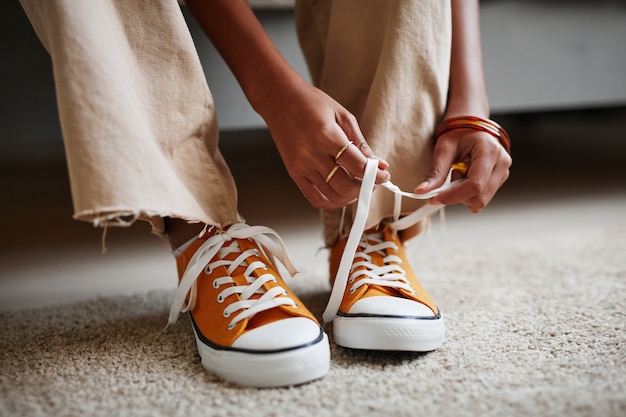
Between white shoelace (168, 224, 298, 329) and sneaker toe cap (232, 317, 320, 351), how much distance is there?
24 mm

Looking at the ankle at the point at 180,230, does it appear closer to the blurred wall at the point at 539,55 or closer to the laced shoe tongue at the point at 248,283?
the laced shoe tongue at the point at 248,283

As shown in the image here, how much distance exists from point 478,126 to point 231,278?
314mm

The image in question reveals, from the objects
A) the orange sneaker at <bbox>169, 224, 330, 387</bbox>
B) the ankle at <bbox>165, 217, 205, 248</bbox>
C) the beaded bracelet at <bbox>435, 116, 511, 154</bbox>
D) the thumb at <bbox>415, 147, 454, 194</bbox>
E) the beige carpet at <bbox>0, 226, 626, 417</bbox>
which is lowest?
the beige carpet at <bbox>0, 226, 626, 417</bbox>

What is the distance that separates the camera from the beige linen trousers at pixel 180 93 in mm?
463

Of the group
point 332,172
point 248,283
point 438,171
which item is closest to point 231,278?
point 248,283

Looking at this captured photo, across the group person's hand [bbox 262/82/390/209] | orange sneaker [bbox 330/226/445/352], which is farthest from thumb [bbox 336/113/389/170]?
orange sneaker [bbox 330/226/445/352]

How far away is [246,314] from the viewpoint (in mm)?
493

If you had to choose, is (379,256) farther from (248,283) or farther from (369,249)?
(248,283)

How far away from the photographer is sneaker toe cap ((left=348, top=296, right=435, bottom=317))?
521 mm

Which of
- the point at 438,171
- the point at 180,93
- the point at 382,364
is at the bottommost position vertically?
the point at 382,364

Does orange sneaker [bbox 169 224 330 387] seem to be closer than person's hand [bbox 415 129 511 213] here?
Yes

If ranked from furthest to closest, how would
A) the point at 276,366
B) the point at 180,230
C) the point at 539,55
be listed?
the point at 539,55, the point at 180,230, the point at 276,366

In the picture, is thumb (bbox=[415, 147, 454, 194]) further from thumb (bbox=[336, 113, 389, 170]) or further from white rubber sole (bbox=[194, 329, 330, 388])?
white rubber sole (bbox=[194, 329, 330, 388])

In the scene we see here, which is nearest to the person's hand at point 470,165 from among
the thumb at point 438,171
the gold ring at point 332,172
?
the thumb at point 438,171
